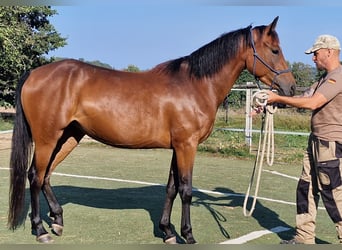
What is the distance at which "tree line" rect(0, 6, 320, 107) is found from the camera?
48.6 ft

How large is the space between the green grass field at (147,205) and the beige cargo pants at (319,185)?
1.56 feet

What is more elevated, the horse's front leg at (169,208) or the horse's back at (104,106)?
the horse's back at (104,106)

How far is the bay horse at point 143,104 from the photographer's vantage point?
13.6 feet

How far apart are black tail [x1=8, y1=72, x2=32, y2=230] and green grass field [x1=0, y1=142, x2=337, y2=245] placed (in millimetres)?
220

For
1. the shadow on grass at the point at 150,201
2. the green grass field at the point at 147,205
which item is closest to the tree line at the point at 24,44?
the green grass field at the point at 147,205

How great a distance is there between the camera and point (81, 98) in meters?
4.22

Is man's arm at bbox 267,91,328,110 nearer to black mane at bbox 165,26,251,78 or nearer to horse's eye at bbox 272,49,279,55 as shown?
horse's eye at bbox 272,49,279,55

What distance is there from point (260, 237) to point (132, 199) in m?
2.13

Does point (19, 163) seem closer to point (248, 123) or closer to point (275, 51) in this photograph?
point (275, 51)

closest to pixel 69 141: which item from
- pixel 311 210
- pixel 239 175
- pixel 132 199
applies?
pixel 132 199

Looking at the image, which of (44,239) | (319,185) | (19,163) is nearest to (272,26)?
(319,185)

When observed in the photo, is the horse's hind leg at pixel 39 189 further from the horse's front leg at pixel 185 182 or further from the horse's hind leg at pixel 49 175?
the horse's front leg at pixel 185 182

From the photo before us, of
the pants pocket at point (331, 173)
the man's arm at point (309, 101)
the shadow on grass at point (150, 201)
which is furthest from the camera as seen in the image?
the shadow on grass at point (150, 201)

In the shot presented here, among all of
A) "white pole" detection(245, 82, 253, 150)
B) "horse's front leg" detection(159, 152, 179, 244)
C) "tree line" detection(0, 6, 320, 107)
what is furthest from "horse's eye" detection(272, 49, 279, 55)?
"tree line" detection(0, 6, 320, 107)
